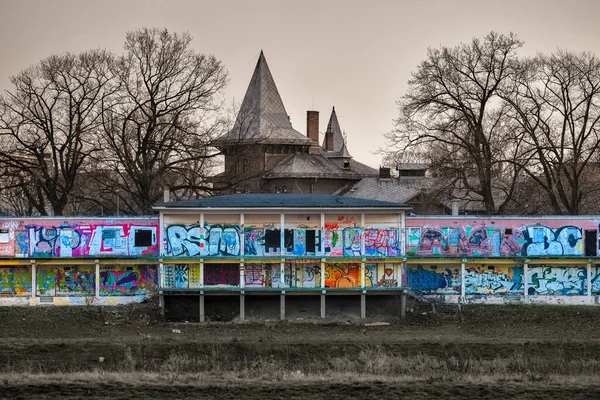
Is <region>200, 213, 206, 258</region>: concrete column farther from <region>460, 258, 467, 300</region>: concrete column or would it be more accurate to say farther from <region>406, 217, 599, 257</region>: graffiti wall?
<region>460, 258, 467, 300</region>: concrete column

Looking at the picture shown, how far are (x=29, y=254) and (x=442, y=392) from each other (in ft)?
61.6

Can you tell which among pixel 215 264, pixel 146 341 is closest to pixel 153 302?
pixel 215 264

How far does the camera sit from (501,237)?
40.4 metres

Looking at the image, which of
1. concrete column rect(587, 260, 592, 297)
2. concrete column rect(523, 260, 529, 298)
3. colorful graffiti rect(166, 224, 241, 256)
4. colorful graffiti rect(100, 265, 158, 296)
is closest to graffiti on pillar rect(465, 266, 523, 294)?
concrete column rect(523, 260, 529, 298)

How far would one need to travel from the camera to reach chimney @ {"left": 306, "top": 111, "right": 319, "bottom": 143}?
369ft

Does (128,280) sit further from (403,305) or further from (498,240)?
(498,240)

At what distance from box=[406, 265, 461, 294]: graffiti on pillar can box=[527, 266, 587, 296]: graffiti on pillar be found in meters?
2.61

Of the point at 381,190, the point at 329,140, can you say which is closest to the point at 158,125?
the point at 381,190

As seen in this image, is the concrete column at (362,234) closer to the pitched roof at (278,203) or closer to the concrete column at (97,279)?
the pitched roof at (278,203)

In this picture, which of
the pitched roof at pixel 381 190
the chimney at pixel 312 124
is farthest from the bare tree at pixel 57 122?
the chimney at pixel 312 124

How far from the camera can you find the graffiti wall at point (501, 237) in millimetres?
40281

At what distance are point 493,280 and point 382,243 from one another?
179 inches

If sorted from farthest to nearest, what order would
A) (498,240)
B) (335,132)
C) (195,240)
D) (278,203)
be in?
(335,132) < (498,240) < (278,203) < (195,240)

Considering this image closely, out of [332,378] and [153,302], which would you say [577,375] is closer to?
[332,378]
